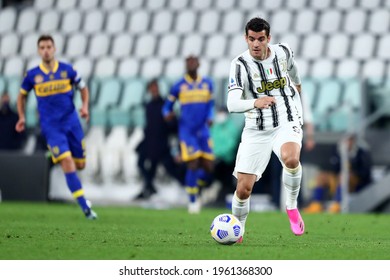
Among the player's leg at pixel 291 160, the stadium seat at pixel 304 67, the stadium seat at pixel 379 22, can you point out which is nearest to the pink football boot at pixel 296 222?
the player's leg at pixel 291 160

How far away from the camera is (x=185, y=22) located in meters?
24.0

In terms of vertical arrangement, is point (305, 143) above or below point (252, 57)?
below

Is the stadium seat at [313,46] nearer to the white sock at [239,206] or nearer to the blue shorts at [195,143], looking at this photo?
the blue shorts at [195,143]

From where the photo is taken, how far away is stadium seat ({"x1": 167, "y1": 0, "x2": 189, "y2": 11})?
24.4m

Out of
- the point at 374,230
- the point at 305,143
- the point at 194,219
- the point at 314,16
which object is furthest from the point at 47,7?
the point at 374,230

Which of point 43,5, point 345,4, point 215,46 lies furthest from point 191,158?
point 43,5

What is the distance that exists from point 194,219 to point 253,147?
15.0ft

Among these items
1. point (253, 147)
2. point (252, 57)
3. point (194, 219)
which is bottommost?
point (194, 219)

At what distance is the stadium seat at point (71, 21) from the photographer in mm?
24859

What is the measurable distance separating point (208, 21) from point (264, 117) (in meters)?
13.8

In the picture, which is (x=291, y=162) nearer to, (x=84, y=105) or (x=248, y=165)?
(x=248, y=165)

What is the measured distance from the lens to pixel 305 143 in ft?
62.8

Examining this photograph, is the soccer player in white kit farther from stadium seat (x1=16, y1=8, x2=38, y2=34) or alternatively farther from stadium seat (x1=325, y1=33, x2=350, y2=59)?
stadium seat (x1=16, y1=8, x2=38, y2=34)
